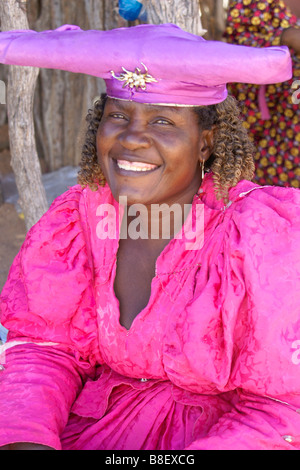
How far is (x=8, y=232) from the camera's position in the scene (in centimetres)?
493

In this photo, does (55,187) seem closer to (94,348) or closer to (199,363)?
(94,348)

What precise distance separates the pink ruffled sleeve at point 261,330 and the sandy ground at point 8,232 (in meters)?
2.89

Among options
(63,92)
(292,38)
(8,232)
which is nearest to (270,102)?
(292,38)

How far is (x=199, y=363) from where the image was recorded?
1.69 metres

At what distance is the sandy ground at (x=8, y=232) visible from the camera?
4.51 metres

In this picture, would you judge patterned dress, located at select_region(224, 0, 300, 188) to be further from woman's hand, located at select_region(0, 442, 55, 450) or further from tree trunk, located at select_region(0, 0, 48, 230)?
woman's hand, located at select_region(0, 442, 55, 450)

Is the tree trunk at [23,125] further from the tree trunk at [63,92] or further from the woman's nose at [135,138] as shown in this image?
the woman's nose at [135,138]

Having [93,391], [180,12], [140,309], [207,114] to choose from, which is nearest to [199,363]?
[140,309]

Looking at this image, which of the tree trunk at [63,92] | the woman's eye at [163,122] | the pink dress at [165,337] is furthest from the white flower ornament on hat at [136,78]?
the tree trunk at [63,92]

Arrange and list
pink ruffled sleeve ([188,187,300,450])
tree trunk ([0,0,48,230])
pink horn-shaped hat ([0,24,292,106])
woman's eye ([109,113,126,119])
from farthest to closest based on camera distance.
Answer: tree trunk ([0,0,48,230]), woman's eye ([109,113,126,119]), pink ruffled sleeve ([188,187,300,450]), pink horn-shaped hat ([0,24,292,106])

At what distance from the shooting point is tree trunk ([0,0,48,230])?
3350mm

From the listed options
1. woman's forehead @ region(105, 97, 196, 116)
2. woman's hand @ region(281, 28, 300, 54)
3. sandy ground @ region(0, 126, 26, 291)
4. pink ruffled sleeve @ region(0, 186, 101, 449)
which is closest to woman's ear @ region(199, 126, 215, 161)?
woman's forehead @ region(105, 97, 196, 116)

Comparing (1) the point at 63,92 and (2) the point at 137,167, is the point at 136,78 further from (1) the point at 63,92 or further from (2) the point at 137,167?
(1) the point at 63,92

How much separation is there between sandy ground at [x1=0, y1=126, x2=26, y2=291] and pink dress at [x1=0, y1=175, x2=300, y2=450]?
2396 millimetres
